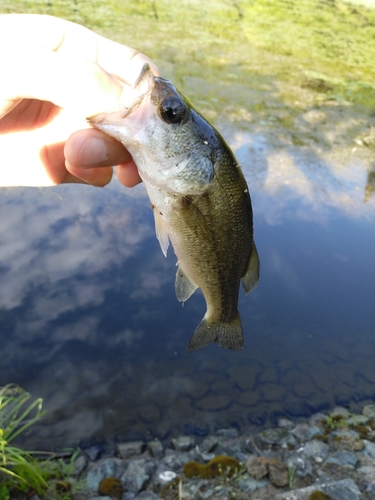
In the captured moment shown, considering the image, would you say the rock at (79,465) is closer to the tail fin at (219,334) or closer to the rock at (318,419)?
the tail fin at (219,334)

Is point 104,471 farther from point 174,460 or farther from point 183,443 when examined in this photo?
point 183,443

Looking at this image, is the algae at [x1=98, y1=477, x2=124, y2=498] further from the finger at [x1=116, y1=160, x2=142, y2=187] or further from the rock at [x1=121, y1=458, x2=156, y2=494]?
the finger at [x1=116, y1=160, x2=142, y2=187]

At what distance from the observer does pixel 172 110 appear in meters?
2.06

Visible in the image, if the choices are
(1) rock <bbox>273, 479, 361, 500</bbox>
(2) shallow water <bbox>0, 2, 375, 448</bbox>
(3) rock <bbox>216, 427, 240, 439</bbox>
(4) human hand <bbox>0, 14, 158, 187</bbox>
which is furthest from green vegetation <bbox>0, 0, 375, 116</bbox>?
(1) rock <bbox>273, 479, 361, 500</bbox>

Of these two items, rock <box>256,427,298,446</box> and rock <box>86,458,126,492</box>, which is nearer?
rock <box>86,458,126,492</box>

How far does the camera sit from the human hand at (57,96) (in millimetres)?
1896

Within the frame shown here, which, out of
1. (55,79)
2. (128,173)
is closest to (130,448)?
(128,173)

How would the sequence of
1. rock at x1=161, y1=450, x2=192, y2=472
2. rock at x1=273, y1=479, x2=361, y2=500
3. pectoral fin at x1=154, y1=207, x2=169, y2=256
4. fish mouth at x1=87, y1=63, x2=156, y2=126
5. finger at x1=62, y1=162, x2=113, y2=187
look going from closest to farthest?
fish mouth at x1=87, y1=63, x2=156, y2=126
pectoral fin at x1=154, y1=207, x2=169, y2=256
finger at x1=62, y1=162, x2=113, y2=187
rock at x1=273, y1=479, x2=361, y2=500
rock at x1=161, y1=450, x2=192, y2=472

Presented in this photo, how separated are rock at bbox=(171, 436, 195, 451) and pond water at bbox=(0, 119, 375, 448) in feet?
0.40

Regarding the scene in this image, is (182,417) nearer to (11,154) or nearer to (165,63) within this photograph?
(11,154)

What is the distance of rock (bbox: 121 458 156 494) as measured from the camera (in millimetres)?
3820

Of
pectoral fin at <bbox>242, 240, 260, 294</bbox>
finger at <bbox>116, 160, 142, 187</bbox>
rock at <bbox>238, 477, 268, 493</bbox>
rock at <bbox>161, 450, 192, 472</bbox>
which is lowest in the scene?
rock at <bbox>161, 450, 192, 472</bbox>

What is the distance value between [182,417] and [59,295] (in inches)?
98.0

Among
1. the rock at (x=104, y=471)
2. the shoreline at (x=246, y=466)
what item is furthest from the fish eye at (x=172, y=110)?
the rock at (x=104, y=471)
